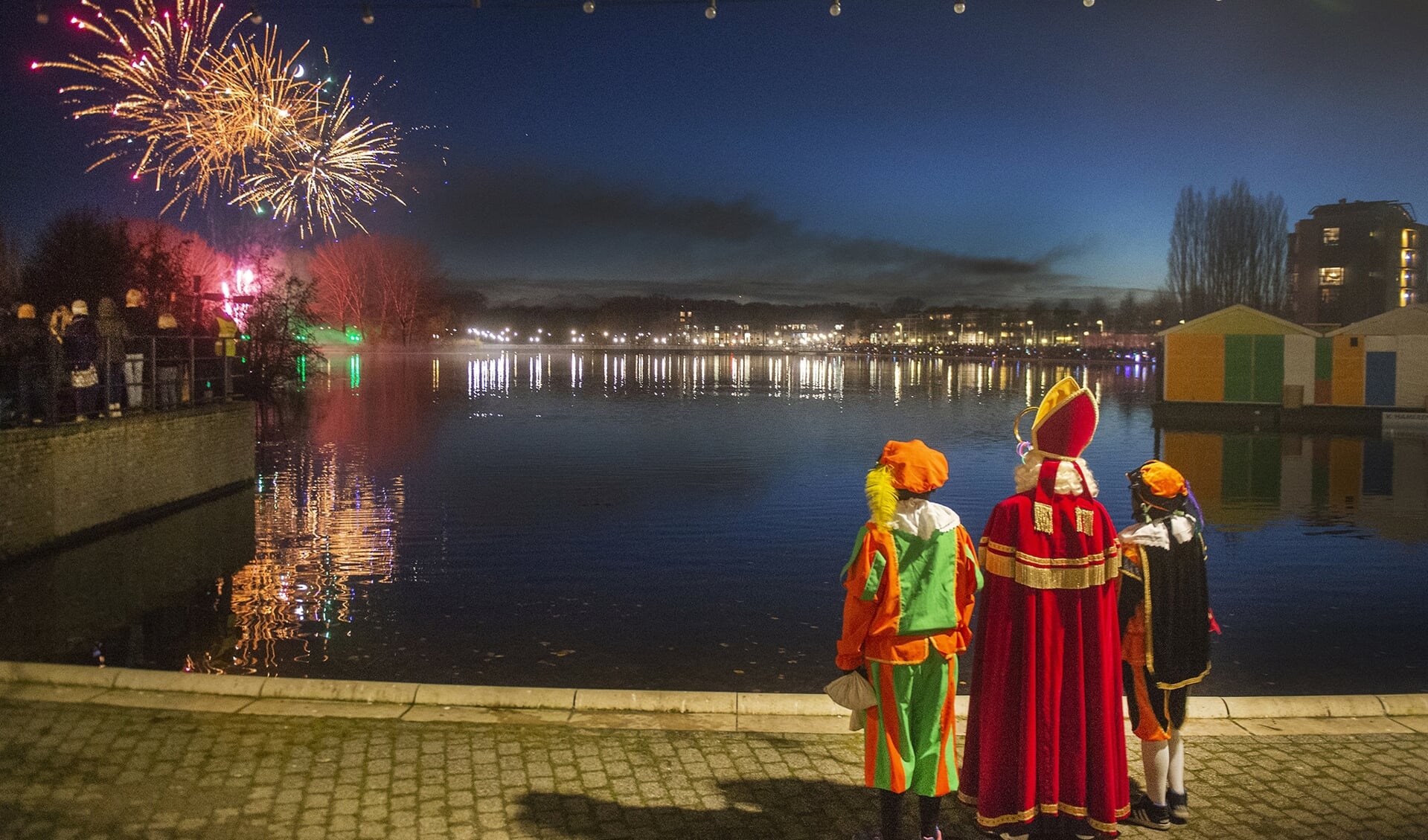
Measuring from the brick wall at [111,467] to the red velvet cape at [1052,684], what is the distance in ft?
37.2

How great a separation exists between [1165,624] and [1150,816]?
0.87m

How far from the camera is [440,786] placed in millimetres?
5031

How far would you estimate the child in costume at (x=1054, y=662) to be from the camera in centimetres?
448

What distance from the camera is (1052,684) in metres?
4.48

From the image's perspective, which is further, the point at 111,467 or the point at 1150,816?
the point at 111,467

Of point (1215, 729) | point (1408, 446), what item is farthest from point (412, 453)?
point (1408, 446)

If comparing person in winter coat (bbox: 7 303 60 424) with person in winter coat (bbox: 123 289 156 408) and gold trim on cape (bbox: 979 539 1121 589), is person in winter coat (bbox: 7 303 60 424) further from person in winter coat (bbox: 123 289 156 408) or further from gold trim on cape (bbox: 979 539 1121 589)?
gold trim on cape (bbox: 979 539 1121 589)

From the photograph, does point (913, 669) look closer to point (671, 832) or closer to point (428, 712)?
point (671, 832)

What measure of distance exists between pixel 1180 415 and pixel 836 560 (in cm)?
2685

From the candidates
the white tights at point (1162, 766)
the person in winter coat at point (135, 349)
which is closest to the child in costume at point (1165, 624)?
the white tights at point (1162, 766)

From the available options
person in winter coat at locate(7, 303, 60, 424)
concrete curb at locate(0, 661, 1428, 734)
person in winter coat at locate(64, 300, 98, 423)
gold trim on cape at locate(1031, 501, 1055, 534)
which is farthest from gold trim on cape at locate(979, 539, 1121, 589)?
person in winter coat at locate(64, 300, 98, 423)

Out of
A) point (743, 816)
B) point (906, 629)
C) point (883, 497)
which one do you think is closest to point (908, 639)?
point (906, 629)

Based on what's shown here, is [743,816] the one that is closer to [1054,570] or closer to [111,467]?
[1054,570]

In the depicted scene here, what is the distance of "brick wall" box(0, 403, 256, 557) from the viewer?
11891 mm
